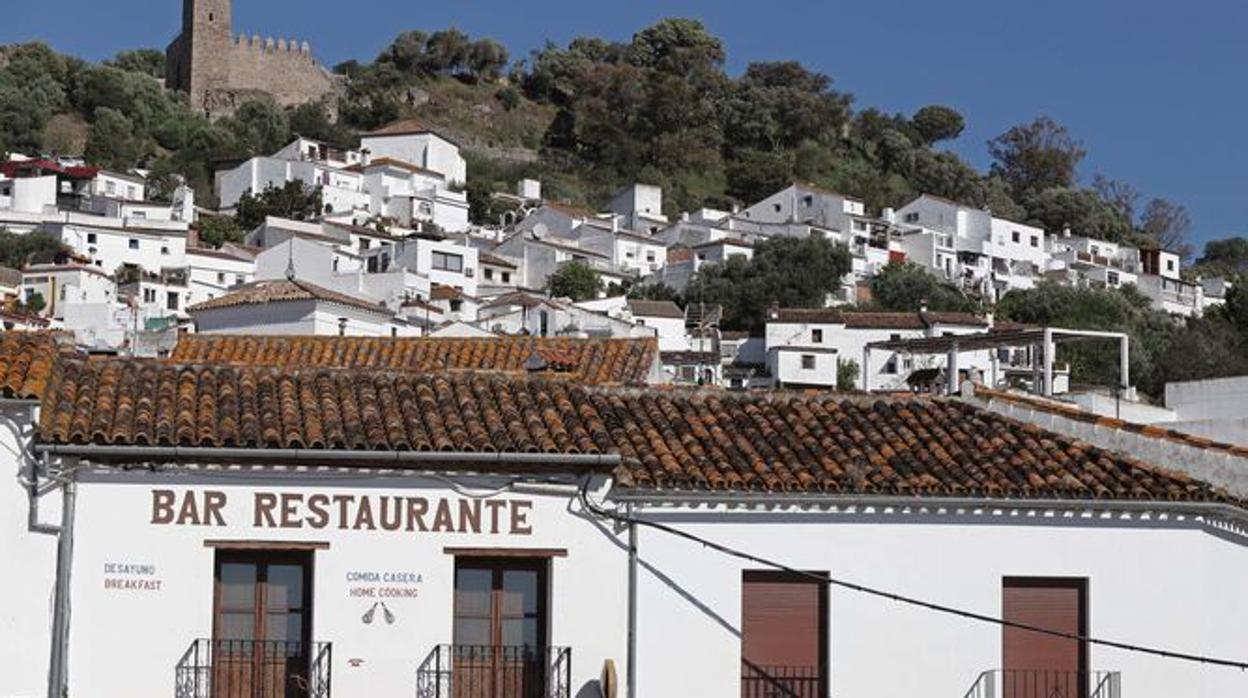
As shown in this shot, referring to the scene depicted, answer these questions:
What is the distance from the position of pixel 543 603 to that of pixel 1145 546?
5.43 m

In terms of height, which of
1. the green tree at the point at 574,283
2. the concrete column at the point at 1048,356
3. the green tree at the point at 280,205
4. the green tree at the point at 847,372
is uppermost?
the green tree at the point at 280,205

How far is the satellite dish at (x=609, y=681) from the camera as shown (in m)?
16.6

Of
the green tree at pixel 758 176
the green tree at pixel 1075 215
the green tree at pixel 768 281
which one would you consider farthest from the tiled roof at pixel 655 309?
the green tree at pixel 1075 215

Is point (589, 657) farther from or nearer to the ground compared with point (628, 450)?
nearer to the ground

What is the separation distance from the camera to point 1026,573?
17922 millimetres

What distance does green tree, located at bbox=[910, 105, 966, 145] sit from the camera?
575ft

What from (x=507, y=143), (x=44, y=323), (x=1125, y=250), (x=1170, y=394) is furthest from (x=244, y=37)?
(x=1170, y=394)

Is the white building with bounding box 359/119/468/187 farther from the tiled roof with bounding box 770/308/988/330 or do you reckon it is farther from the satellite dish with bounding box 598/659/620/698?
the satellite dish with bounding box 598/659/620/698

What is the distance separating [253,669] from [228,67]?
149 m

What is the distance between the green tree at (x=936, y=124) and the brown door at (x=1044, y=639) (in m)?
158

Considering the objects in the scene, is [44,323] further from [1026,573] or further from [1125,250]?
[1125,250]

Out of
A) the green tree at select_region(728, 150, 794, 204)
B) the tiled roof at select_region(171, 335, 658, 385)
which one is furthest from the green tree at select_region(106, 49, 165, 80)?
the tiled roof at select_region(171, 335, 658, 385)

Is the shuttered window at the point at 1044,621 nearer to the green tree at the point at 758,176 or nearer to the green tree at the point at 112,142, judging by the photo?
the green tree at the point at 112,142

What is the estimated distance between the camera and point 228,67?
6348 inches
